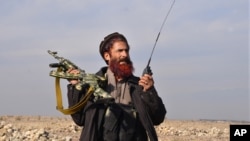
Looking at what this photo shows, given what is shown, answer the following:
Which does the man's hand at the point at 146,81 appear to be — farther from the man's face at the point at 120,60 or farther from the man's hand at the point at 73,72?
the man's hand at the point at 73,72

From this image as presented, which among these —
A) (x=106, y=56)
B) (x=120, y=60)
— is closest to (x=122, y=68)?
(x=120, y=60)

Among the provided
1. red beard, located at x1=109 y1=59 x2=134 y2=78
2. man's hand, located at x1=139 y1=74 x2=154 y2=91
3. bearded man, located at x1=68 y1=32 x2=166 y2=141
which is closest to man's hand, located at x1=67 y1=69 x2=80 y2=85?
bearded man, located at x1=68 y1=32 x2=166 y2=141

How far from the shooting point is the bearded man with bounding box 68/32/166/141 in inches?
203

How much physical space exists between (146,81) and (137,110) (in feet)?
1.19

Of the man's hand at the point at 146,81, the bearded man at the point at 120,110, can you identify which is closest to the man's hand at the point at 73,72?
the bearded man at the point at 120,110

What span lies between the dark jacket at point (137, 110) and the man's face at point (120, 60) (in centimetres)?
16

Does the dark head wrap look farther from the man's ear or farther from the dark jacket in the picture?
the dark jacket

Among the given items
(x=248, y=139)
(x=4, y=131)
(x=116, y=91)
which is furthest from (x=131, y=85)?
(x=4, y=131)

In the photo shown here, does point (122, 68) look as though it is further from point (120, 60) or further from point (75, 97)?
point (75, 97)

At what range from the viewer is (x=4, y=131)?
17.7m

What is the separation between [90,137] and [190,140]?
13789 mm

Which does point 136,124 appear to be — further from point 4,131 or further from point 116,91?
point 4,131

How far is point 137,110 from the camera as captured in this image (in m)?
5.21

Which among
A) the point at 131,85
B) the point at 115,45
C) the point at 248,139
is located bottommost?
the point at 248,139
